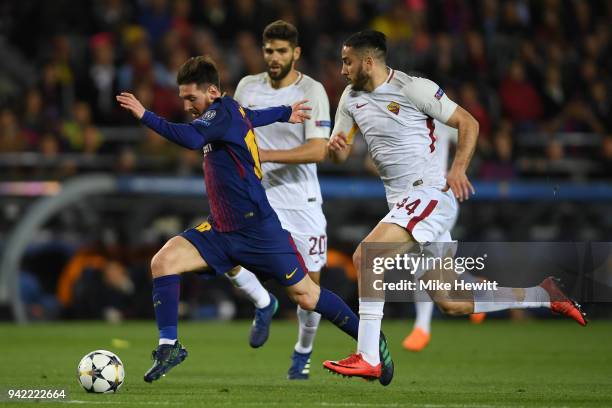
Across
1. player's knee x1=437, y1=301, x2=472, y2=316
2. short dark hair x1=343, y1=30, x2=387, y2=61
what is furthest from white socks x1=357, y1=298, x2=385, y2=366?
short dark hair x1=343, y1=30, x2=387, y2=61

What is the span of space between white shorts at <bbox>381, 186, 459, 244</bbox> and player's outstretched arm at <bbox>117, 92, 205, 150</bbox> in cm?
153

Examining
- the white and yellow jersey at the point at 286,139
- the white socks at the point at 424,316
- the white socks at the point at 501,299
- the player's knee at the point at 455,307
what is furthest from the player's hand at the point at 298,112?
the white socks at the point at 424,316

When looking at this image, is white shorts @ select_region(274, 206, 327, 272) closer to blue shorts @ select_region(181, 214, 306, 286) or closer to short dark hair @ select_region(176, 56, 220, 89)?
blue shorts @ select_region(181, 214, 306, 286)

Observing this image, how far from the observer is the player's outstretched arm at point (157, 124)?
7.34 metres

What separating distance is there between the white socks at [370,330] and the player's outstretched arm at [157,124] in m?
1.60

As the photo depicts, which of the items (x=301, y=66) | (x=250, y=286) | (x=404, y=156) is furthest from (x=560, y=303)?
(x=301, y=66)

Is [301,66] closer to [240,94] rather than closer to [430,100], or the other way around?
[240,94]

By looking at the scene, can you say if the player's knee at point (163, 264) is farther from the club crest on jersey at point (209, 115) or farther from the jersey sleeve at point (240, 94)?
the jersey sleeve at point (240, 94)

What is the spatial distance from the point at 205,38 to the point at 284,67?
338 inches

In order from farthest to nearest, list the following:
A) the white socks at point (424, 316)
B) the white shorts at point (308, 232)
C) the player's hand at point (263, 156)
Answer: the white socks at point (424, 316), the white shorts at point (308, 232), the player's hand at point (263, 156)

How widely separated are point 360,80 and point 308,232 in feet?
5.41

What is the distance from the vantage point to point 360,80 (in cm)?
822

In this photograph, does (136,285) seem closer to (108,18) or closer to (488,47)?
(108,18)

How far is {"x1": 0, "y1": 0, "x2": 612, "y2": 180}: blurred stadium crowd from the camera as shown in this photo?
16156mm
